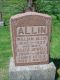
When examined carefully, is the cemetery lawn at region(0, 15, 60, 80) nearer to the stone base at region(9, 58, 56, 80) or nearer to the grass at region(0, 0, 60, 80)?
the grass at region(0, 0, 60, 80)

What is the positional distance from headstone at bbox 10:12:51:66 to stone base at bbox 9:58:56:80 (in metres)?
0.11

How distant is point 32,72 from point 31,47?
22.3 inches

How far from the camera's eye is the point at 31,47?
6.14 m

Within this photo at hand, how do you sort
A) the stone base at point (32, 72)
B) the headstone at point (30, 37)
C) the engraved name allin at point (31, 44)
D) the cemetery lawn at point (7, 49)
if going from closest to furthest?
1. the headstone at point (30, 37)
2. the engraved name allin at point (31, 44)
3. the stone base at point (32, 72)
4. the cemetery lawn at point (7, 49)

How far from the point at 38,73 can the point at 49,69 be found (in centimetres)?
27

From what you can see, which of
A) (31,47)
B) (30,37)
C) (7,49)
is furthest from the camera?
(7,49)

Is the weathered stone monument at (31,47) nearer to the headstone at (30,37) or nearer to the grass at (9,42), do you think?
the headstone at (30,37)

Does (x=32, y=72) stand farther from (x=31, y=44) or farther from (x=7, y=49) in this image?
(x=7, y=49)

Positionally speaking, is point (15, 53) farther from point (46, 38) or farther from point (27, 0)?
point (27, 0)

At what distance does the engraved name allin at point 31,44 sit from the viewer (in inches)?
234

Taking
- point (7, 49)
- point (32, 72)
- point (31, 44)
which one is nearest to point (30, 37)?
point (31, 44)

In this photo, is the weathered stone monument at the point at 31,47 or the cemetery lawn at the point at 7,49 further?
the cemetery lawn at the point at 7,49

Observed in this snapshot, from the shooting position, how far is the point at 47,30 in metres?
5.98

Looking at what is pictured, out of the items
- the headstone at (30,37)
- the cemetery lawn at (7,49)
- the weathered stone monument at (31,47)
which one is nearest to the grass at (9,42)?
the cemetery lawn at (7,49)
